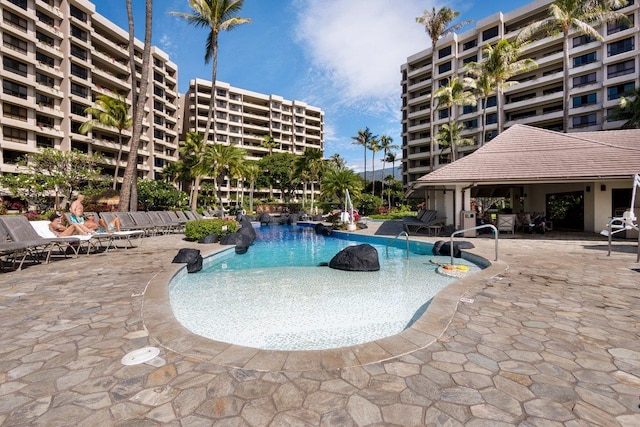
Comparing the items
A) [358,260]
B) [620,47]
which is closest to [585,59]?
[620,47]

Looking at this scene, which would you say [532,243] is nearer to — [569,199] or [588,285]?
[588,285]

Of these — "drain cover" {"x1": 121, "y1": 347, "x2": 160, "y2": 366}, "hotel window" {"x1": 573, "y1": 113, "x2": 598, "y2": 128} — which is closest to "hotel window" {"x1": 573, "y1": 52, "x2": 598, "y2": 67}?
"hotel window" {"x1": 573, "y1": 113, "x2": 598, "y2": 128}

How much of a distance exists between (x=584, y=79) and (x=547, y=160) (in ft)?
115

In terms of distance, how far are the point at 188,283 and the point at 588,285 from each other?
808cm

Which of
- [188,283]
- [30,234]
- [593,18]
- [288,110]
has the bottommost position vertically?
[188,283]

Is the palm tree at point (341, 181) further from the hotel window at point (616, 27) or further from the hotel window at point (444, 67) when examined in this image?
the hotel window at point (444, 67)

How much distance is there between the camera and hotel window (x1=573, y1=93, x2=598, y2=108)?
36312 mm

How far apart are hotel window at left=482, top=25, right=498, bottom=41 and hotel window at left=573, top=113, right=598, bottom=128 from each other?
16873 millimetres

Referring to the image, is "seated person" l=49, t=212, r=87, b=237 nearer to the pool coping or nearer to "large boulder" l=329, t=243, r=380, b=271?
the pool coping

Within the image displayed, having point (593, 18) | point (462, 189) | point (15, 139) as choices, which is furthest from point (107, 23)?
point (593, 18)

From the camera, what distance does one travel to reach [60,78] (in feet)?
116

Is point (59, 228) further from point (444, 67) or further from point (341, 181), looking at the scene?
point (444, 67)

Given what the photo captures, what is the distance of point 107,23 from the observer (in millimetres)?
41344

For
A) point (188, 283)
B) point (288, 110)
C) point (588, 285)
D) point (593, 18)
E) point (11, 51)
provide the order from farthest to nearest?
point (288, 110)
point (11, 51)
point (593, 18)
point (188, 283)
point (588, 285)
